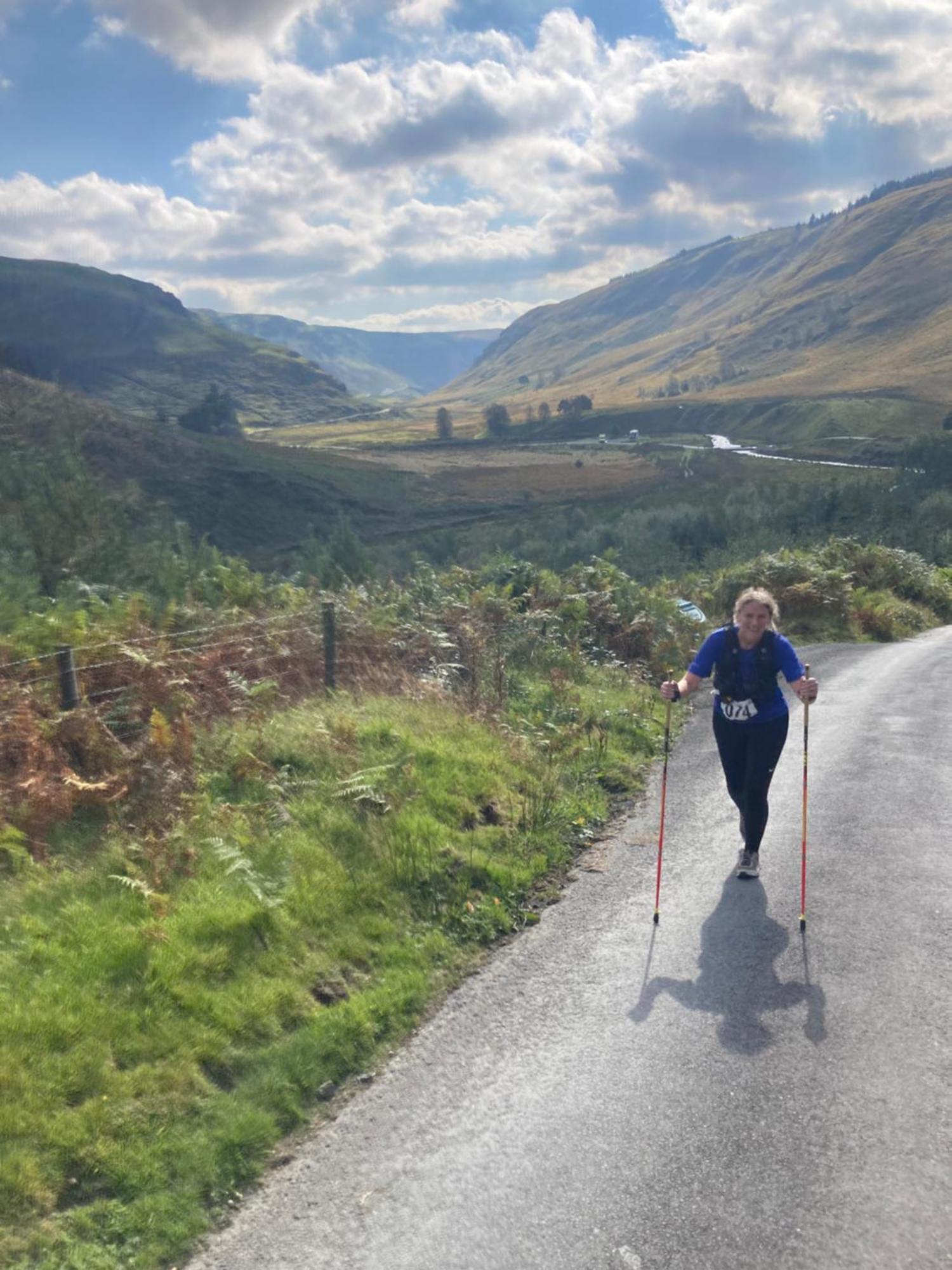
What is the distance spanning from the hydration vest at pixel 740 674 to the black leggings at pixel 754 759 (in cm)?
22

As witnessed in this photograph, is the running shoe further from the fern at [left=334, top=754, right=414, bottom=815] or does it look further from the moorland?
the fern at [left=334, top=754, right=414, bottom=815]

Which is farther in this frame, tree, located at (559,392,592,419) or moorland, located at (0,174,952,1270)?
tree, located at (559,392,592,419)

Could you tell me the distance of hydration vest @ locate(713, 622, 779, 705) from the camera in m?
6.85

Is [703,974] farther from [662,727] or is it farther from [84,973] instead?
[662,727]

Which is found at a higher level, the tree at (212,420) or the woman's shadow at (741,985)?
the tree at (212,420)

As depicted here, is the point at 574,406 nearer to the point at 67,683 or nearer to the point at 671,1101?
the point at 67,683

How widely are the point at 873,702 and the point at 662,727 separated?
3.48 meters

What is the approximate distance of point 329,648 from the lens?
34.3 feet

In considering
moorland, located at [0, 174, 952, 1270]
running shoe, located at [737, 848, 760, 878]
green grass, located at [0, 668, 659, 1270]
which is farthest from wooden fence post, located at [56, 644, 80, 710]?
running shoe, located at [737, 848, 760, 878]

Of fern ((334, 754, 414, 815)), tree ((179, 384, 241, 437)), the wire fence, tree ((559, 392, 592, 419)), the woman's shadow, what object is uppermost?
tree ((559, 392, 592, 419))

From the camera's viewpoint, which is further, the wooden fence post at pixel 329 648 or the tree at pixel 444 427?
the tree at pixel 444 427

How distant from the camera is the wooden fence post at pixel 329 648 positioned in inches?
408

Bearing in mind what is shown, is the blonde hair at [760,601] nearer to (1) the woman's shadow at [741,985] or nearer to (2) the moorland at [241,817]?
(1) the woman's shadow at [741,985]

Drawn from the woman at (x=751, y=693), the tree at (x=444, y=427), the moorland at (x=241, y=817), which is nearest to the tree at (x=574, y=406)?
the tree at (x=444, y=427)
